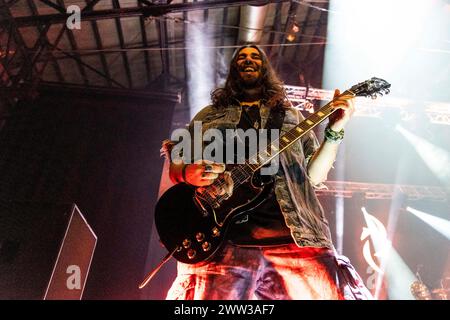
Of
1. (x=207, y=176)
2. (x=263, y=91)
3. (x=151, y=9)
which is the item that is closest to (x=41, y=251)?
(x=207, y=176)

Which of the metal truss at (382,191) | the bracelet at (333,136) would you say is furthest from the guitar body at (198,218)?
the metal truss at (382,191)

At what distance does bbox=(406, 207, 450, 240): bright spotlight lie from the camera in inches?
236

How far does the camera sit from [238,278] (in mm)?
1609

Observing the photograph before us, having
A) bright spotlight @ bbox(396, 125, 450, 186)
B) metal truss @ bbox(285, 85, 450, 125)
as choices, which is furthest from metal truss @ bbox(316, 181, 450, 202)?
metal truss @ bbox(285, 85, 450, 125)

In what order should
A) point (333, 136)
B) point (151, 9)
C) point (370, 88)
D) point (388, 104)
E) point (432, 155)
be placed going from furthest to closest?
point (432, 155), point (388, 104), point (151, 9), point (370, 88), point (333, 136)

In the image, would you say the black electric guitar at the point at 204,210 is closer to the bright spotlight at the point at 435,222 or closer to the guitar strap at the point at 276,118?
the guitar strap at the point at 276,118

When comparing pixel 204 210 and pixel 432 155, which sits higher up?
pixel 432 155

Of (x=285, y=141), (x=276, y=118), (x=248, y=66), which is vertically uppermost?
(x=248, y=66)

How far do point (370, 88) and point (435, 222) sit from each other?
5.12 metres

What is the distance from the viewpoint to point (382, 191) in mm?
6508

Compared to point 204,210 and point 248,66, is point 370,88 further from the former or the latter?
point 204,210

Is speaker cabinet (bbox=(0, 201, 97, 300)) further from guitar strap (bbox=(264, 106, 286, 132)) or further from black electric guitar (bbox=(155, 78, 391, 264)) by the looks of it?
guitar strap (bbox=(264, 106, 286, 132))

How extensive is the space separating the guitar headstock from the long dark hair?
1.36 ft

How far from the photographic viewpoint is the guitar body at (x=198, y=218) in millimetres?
1626
